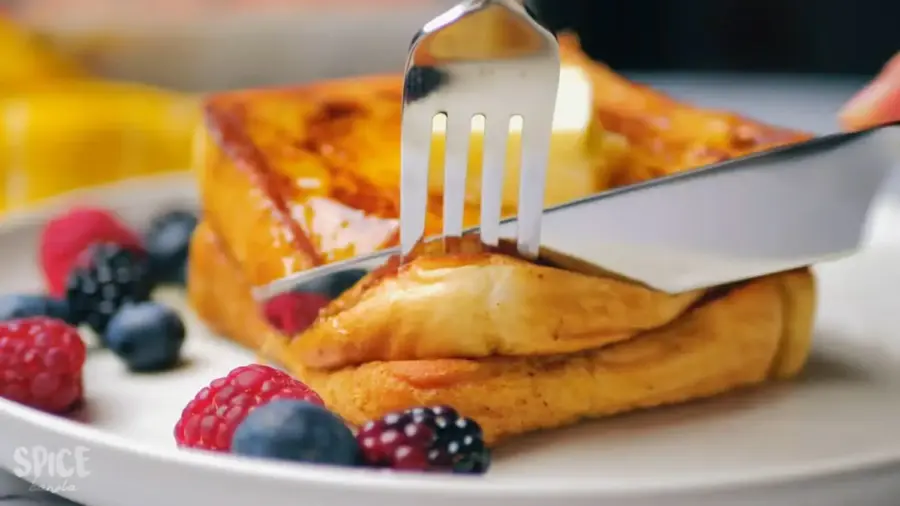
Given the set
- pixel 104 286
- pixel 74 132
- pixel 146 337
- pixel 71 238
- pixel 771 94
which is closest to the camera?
pixel 146 337

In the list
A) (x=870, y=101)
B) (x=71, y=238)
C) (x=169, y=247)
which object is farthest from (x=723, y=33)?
(x=71, y=238)

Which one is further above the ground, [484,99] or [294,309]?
[484,99]

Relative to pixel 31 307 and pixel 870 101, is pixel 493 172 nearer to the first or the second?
pixel 870 101

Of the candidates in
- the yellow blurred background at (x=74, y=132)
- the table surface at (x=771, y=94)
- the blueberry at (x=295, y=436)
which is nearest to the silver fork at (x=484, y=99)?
the blueberry at (x=295, y=436)

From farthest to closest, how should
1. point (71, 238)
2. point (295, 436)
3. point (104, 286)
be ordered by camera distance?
1. point (71, 238)
2. point (104, 286)
3. point (295, 436)

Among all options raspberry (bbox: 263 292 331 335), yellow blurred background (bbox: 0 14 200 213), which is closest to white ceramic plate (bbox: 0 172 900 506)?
raspberry (bbox: 263 292 331 335)

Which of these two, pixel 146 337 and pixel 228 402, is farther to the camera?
pixel 146 337

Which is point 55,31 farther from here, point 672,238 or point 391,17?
point 672,238

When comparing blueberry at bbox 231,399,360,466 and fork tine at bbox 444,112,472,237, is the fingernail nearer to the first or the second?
fork tine at bbox 444,112,472,237
